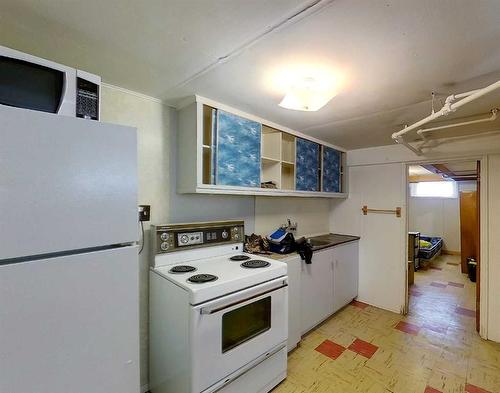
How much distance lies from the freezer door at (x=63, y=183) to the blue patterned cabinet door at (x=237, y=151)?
0.91 meters

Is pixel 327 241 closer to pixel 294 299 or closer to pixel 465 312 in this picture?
pixel 294 299

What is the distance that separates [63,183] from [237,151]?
133cm

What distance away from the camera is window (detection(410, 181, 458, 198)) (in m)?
6.84

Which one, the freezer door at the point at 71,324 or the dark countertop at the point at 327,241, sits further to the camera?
the dark countertop at the point at 327,241

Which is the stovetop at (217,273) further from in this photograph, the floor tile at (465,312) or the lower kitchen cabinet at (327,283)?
the floor tile at (465,312)

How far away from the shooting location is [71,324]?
35.6 inches

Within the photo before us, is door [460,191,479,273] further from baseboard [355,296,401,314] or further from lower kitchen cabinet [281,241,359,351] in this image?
lower kitchen cabinet [281,241,359,351]

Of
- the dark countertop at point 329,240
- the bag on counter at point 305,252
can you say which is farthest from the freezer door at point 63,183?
the dark countertop at point 329,240

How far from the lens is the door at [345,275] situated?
3.00 m

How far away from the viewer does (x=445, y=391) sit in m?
1.85

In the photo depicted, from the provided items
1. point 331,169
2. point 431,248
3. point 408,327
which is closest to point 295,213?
point 331,169

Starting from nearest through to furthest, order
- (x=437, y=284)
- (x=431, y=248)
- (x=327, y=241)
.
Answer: (x=327, y=241) < (x=437, y=284) < (x=431, y=248)

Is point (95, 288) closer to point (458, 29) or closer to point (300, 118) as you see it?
point (458, 29)

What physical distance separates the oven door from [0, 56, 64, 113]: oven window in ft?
3.97
